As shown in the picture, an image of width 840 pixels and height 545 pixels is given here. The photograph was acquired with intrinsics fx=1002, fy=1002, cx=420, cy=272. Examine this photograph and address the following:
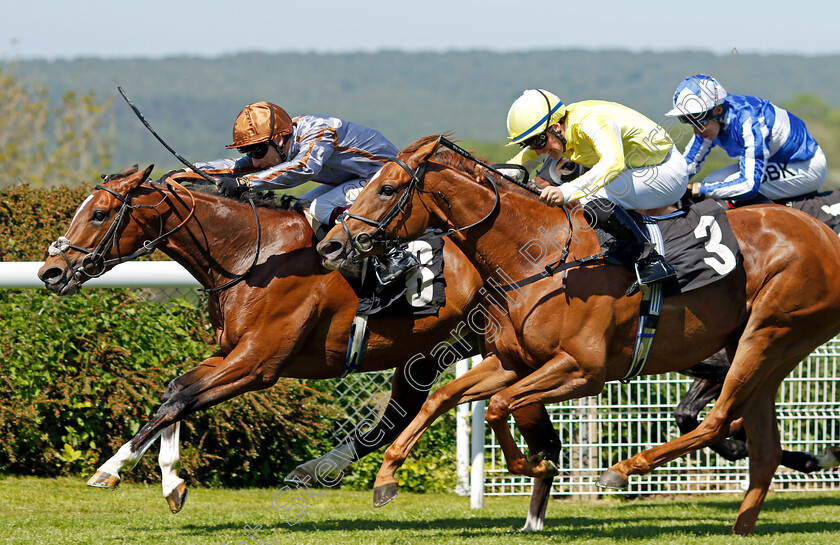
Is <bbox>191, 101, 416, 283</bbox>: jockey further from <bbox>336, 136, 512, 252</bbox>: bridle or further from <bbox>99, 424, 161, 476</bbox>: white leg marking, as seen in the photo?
<bbox>99, 424, 161, 476</bbox>: white leg marking

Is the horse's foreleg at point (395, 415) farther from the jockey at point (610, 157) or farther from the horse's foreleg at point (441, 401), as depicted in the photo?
the jockey at point (610, 157)

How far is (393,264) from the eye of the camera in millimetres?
5109

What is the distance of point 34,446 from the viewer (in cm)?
664

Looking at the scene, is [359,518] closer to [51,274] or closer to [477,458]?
[477,458]

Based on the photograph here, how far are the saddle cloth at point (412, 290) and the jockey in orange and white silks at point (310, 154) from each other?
411mm

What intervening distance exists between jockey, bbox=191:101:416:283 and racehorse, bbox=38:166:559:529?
17cm

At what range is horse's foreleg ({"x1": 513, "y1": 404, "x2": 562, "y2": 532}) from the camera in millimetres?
5324

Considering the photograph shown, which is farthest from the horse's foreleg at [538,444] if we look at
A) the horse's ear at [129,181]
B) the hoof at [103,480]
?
the horse's ear at [129,181]

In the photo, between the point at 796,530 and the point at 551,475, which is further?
the point at 796,530

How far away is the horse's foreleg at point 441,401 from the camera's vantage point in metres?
4.61

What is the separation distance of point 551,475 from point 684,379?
2.51 metres

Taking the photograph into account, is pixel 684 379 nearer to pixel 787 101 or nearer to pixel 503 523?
pixel 503 523

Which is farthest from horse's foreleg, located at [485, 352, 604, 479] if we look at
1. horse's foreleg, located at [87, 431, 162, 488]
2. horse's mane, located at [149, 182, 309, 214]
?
horse's foreleg, located at [87, 431, 162, 488]

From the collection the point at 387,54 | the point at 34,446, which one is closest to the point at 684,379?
the point at 34,446
